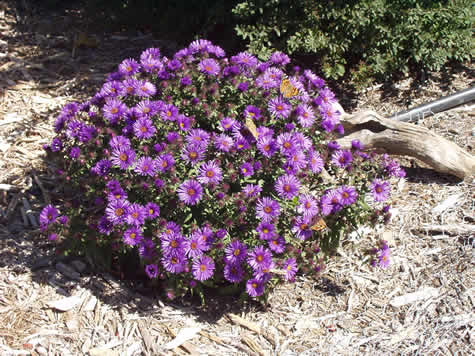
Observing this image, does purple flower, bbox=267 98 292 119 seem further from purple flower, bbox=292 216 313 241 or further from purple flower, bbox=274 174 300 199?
purple flower, bbox=292 216 313 241

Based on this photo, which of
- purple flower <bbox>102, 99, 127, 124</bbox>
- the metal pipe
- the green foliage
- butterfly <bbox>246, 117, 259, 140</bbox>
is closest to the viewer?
butterfly <bbox>246, 117, 259, 140</bbox>

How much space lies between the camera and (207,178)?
268 centimetres

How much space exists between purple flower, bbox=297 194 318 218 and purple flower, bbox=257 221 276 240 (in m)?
0.21

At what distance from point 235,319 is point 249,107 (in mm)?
1201

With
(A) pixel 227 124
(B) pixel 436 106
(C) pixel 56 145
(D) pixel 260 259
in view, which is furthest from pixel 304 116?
(B) pixel 436 106

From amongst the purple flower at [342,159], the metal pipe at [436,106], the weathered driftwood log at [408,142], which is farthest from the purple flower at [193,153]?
the metal pipe at [436,106]

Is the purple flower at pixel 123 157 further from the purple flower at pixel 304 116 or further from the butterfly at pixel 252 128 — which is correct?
the purple flower at pixel 304 116

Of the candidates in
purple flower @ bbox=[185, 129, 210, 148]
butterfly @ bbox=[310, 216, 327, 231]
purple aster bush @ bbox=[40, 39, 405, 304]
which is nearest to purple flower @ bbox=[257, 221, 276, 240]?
purple aster bush @ bbox=[40, 39, 405, 304]

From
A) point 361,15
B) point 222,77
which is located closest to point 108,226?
point 222,77

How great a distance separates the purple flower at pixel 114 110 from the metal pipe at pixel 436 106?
2.52 metres

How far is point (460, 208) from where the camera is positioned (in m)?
3.70

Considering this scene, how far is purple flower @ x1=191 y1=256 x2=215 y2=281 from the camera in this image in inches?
104

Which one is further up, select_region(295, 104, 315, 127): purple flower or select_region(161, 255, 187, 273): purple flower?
select_region(295, 104, 315, 127): purple flower

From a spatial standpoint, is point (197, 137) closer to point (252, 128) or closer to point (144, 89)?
point (252, 128)
